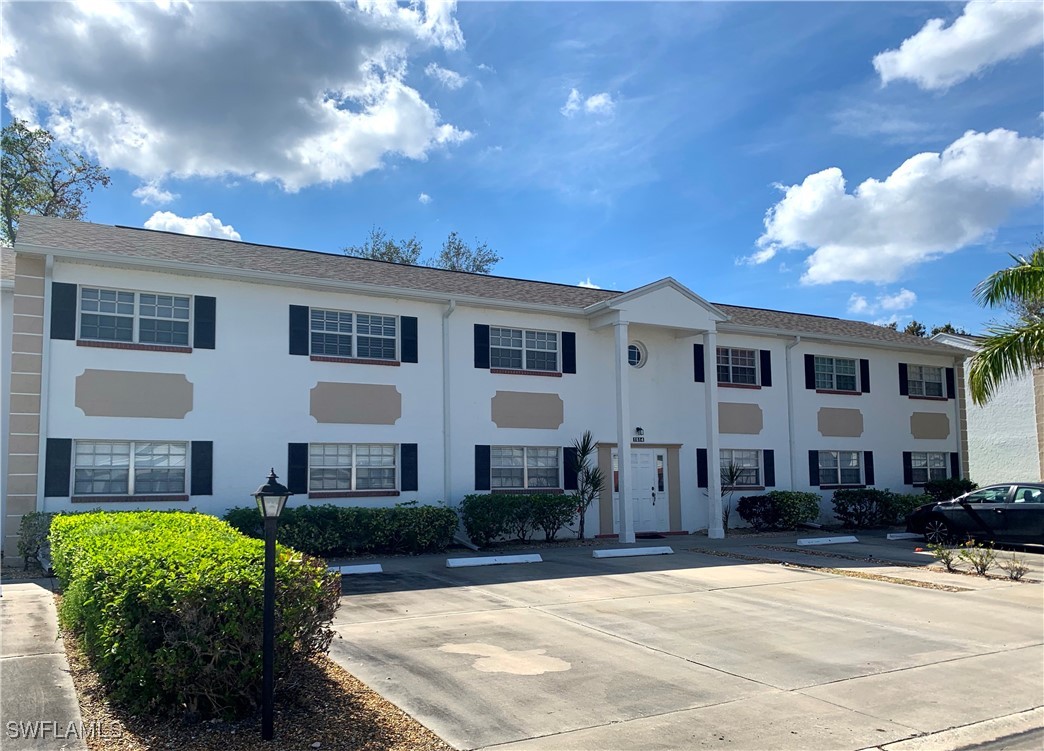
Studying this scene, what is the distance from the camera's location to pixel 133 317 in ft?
48.6

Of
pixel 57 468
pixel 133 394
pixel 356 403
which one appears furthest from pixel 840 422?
pixel 57 468

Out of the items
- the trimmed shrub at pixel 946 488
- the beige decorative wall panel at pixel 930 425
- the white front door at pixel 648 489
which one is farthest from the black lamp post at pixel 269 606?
the beige decorative wall panel at pixel 930 425

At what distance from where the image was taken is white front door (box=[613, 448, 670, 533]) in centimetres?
2006

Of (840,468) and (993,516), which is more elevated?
(840,468)

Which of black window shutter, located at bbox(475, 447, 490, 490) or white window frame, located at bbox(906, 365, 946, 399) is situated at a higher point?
white window frame, located at bbox(906, 365, 946, 399)

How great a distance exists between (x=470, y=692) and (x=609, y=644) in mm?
2305

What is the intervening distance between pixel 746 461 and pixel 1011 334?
7850 mm

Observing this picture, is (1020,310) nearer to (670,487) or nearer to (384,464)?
(670,487)

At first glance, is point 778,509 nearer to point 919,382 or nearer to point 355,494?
point 919,382

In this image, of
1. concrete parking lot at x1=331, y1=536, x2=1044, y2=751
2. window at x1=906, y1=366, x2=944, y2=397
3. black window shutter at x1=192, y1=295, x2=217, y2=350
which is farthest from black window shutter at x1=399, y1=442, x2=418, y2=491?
window at x1=906, y1=366, x2=944, y2=397

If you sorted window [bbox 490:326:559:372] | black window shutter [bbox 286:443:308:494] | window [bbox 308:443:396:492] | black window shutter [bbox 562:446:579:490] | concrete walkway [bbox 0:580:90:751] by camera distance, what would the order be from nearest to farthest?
concrete walkway [bbox 0:580:90:751]
black window shutter [bbox 286:443:308:494]
window [bbox 308:443:396:492]
window [bbox 490:326:559:372]
black window shutter [bbox 562:446:579:490]

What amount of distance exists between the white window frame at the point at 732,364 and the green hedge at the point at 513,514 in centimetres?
634

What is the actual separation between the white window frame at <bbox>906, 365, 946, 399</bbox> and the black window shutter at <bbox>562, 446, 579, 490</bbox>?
41.5ft

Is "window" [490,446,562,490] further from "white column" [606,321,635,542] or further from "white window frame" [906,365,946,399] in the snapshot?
"white window frame" [906,365,946,399]
